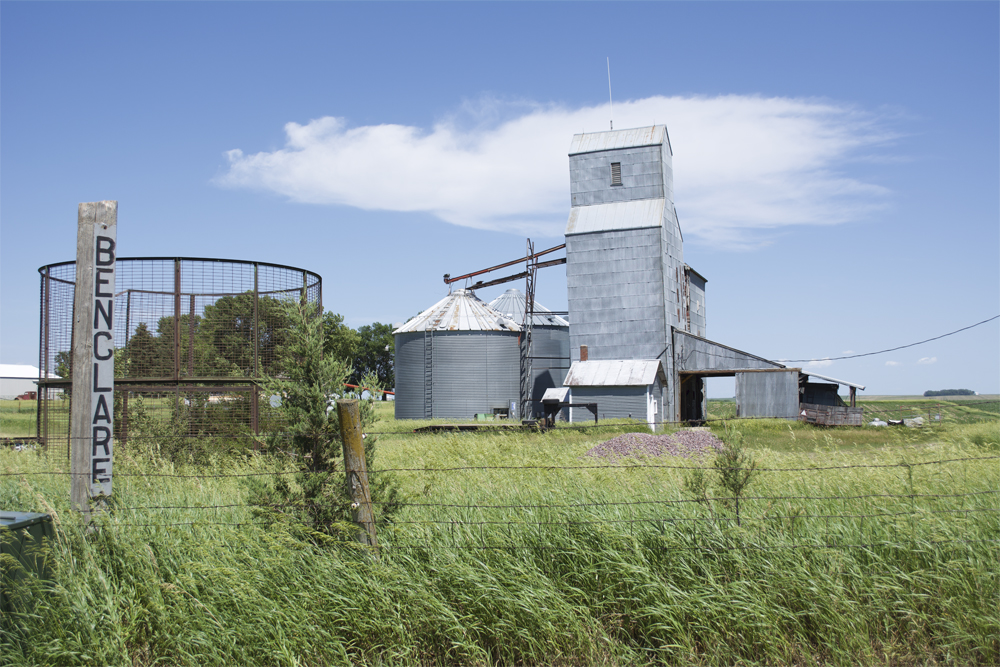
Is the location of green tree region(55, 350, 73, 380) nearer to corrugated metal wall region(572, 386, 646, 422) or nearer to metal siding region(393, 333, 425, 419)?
corrugated metal wall region(572, 386, 646, 422)

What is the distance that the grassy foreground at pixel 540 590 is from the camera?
464 centimetres

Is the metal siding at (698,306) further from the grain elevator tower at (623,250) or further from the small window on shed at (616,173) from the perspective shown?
the small window on shed at (616,173)

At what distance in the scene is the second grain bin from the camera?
3941cm

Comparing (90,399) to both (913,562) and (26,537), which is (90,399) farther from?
(913,562)

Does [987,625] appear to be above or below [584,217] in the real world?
below

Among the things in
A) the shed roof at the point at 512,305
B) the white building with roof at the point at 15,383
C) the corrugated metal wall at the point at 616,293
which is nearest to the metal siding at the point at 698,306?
the corrugated metal wall at the point at 616,293

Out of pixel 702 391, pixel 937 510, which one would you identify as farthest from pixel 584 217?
pixel 937 510

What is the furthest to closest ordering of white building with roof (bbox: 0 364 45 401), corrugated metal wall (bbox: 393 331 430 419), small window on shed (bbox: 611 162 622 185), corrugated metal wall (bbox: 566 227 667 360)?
white building with roof (bbox: 0 364 45 401)
corrugated metal wall (bbox: 393 331 430 419)
small window on shed (bbox: 611 162 622 185)
corrugated metal wall (bbox: 566 227 667 360)

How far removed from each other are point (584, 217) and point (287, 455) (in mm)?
29711

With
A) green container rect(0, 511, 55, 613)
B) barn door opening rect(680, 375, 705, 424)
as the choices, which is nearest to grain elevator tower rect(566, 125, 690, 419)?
barn door opening rect(680, 375, 705, 424)

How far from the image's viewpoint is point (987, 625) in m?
4.63

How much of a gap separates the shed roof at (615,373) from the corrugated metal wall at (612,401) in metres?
0.32

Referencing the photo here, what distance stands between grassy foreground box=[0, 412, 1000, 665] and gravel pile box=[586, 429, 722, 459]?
7.96 m

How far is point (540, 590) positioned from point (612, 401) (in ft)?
90.4
